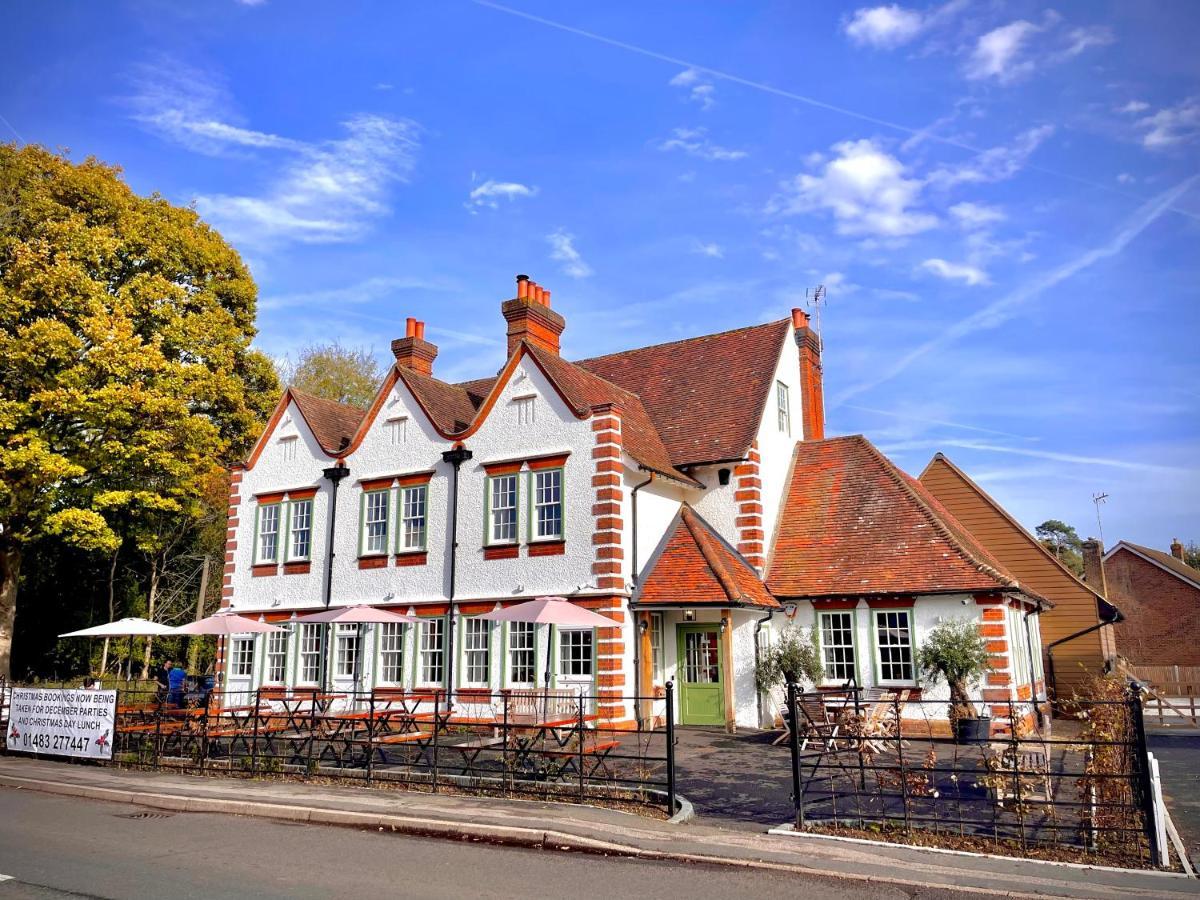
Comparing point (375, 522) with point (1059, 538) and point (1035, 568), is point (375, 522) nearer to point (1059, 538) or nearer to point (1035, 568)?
point (1035, 568)

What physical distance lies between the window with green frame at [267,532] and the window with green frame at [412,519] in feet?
16.1

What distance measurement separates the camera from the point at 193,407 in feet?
105

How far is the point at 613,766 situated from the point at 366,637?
38.4 ft

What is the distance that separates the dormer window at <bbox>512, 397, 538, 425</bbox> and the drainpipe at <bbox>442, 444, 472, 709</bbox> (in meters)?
1.80

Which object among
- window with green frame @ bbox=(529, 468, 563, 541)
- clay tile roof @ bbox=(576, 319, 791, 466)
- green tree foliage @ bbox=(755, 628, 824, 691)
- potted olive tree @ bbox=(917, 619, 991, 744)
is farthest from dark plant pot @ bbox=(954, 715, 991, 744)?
window with green frame @ bbox=(529, 468, 563, 541)

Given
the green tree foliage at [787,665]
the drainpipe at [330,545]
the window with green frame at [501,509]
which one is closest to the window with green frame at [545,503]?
the window with green frame at [501,509]

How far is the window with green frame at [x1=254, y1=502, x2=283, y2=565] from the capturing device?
27.9 meters

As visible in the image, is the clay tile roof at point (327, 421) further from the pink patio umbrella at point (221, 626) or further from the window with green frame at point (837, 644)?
the window with green frame at point (837, 644)

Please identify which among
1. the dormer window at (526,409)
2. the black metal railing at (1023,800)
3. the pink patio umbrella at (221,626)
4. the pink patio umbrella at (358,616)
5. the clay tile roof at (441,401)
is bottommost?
the black metal railing at (1023,800)

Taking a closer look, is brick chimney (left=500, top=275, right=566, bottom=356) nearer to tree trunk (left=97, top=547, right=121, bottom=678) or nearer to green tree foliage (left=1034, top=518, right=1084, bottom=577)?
tree trunk (left=97, top=547, right=121, bottom=678)

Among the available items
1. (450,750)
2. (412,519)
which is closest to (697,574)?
(450,750)

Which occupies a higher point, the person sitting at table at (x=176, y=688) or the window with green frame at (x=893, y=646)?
the window with green frame at (x=893, y=646)

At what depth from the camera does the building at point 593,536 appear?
857 inches

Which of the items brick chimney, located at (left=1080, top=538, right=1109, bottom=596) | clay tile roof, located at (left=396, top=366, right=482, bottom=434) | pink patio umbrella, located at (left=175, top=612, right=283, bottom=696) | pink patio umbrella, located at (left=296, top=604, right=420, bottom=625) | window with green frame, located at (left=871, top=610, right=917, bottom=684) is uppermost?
clay tile roof, located at (left=396, top=366, right=482, bottom=434)
